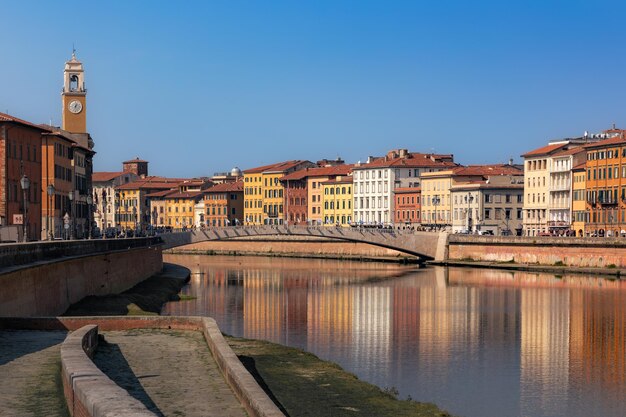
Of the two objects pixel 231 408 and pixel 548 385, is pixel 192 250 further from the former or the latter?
pixel 231 408

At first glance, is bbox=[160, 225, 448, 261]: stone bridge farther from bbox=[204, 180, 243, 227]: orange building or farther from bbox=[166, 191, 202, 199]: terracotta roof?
bbox=[166, 191, 202, 199]: terracotta roof

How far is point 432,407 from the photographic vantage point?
28.5m

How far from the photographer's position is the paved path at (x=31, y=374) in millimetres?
17391

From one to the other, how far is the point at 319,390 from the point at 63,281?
54.6 ft

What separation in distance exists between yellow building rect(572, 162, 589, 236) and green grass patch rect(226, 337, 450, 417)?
79457 mm

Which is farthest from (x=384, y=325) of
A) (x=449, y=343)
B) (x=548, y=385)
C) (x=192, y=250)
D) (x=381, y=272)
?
(x=192, y=250)

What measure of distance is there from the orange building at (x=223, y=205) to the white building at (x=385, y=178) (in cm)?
3154

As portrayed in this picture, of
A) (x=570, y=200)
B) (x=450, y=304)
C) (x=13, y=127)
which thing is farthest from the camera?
(x=570, y=200)

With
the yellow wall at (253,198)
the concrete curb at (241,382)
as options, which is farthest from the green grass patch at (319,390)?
the yellow wall at (253,198)

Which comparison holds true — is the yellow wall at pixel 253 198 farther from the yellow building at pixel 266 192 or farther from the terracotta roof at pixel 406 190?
the terracotta roof at pixel 406 190

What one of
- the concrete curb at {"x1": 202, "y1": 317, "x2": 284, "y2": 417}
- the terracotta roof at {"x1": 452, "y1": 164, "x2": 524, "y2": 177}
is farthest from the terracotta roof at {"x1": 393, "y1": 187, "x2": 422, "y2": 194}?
the concrete curb at {"x1": 202, "y1": 317, "x2": 284, "y2": 417}

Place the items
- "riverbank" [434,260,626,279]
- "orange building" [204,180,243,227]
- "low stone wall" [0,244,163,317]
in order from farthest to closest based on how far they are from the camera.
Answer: "orange building" [204,180,243,227]
"riverbank" [434,260,626,279]
"low stone wall" [0,244,163,317]

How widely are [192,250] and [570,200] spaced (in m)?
49.0

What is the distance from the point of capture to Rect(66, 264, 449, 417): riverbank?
86.2 ft
